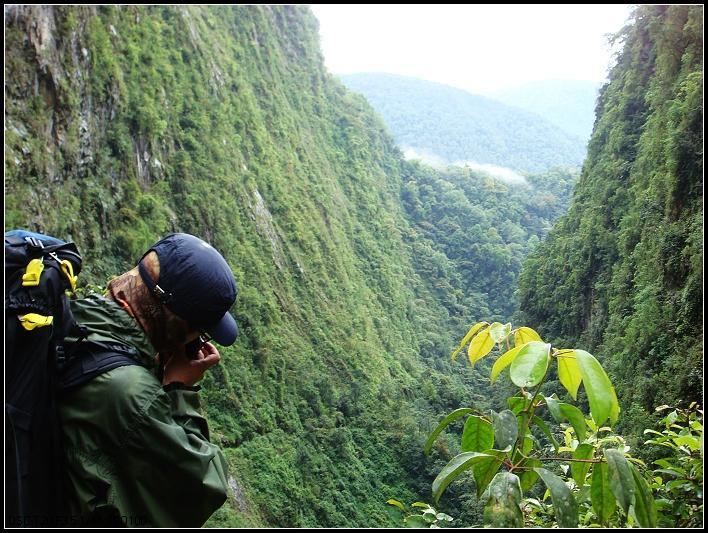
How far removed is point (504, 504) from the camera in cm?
95

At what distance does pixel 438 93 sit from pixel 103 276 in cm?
8767

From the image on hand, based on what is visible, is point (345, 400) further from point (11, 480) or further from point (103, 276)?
point (11, 480)

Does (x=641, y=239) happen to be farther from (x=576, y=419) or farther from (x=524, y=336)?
(x=576, y=419)

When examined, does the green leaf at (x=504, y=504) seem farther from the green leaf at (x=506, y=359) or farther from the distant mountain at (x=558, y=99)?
the distant mountain at (x=558, y=99)

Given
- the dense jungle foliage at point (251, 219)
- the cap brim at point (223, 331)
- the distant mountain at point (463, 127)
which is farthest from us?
the distant mountain at point (463, 127)

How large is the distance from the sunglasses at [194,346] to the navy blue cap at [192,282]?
0.23 ft

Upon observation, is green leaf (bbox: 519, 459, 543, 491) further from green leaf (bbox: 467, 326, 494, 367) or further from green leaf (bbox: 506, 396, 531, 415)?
green leaf (bbox: 467, 326, 494, 367)

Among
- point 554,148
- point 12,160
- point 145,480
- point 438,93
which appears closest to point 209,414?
point 12,160

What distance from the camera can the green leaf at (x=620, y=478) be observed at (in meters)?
0.96

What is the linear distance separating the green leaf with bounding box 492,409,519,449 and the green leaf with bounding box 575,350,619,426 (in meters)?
0.16

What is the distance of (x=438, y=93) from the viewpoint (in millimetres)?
92375

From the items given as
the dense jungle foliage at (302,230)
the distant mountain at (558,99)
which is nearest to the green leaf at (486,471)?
the dense jungle foliage at (302,230)

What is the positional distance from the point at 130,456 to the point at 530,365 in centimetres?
73

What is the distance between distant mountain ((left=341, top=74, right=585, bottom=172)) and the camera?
8162 centimetres
